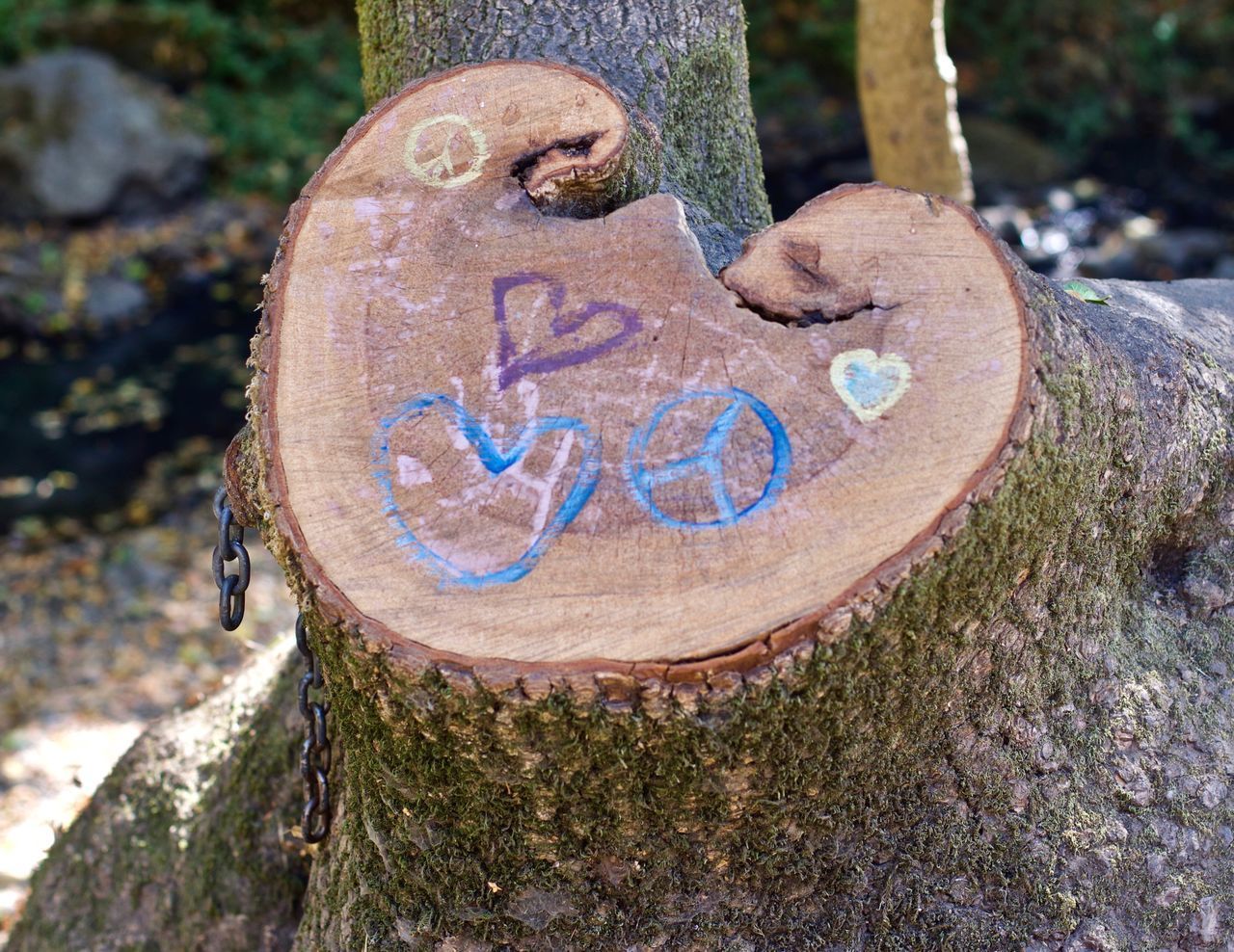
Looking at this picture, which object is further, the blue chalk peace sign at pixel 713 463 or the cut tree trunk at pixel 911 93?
the cut tree trunk at pixel 911 93

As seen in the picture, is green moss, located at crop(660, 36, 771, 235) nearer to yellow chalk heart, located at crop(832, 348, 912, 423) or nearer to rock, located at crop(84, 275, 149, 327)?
yellow chalk heart, located at crop(832, 348, 912, 423)

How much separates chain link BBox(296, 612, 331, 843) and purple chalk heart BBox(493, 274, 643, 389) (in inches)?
22.8

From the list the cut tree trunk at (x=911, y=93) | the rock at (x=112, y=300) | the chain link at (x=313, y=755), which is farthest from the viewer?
the rock at (x=112, y=300)

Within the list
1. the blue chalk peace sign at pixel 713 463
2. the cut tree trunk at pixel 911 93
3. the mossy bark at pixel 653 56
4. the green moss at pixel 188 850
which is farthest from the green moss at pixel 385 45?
the cut tree trunk at pixel 911 93

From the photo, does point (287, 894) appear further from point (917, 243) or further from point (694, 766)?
point (917, 243)

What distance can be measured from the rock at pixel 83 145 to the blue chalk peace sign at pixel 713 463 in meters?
7.30

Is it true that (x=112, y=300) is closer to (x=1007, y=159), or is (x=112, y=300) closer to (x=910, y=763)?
(x=1007, y=159)

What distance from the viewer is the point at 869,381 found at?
4.32ft

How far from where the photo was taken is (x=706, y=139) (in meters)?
2.11

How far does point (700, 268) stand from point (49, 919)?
180 cm

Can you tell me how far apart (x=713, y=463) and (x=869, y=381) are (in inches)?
8.2

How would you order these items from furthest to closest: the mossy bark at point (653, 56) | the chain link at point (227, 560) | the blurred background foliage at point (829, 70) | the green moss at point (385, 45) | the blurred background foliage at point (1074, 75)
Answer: the blurred background foliage at point (829, 70) → the blurred background foliage at point (1074, 75) → the green moss at point (385, 45) → the mossy bark at point (653, 56) → the chain link at point (227, 560)

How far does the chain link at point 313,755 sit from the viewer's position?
1.70 meters

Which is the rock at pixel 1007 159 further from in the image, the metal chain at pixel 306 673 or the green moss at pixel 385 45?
the metal chain at pixel 306 673
